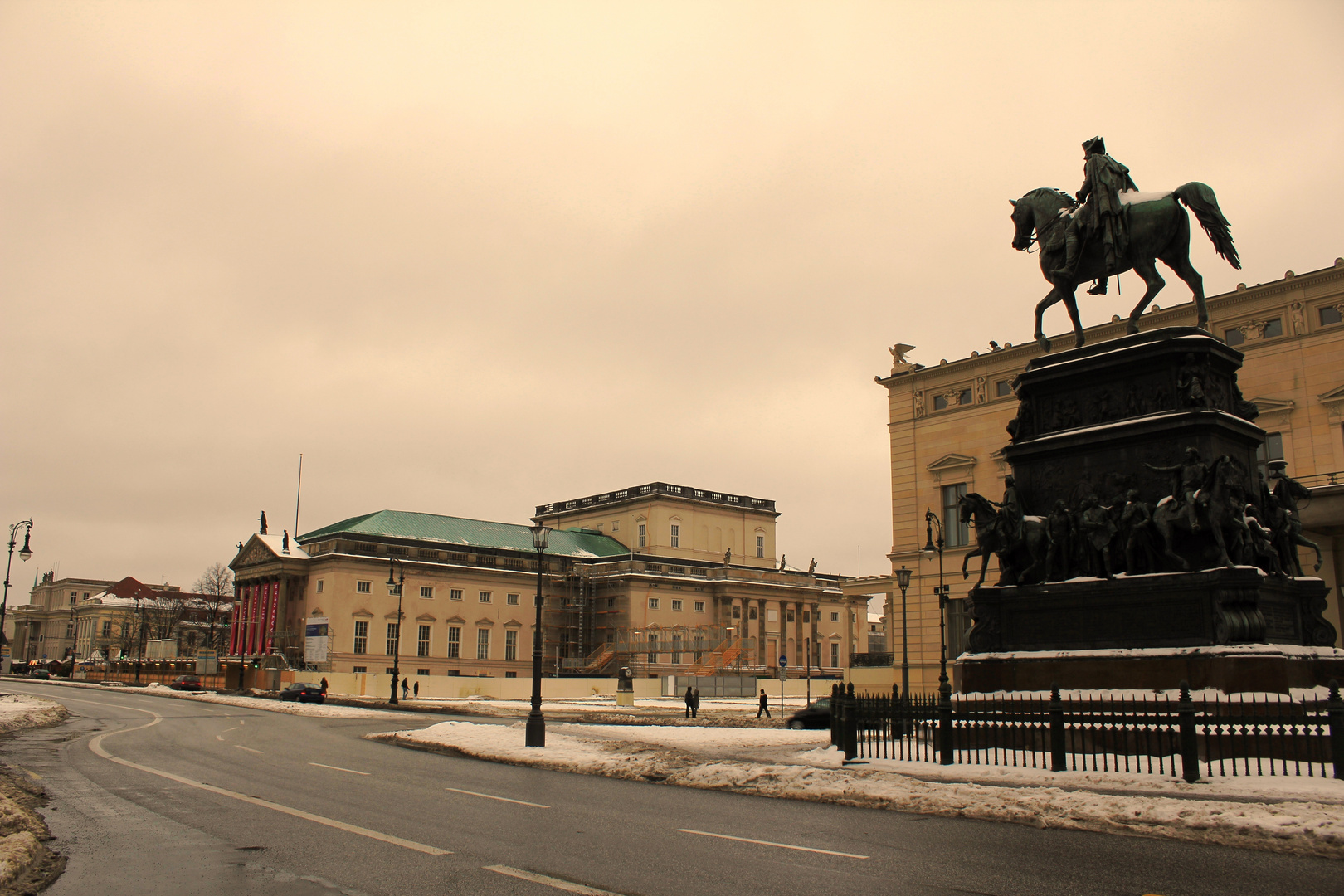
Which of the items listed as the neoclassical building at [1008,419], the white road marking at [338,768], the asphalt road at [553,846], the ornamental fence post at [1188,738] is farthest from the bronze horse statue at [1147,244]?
the neoclassical building at [1008,419]

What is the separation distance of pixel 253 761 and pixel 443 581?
2997 inches

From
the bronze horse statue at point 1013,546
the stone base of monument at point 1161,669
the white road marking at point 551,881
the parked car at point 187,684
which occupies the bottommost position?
the parked car at point 187,684

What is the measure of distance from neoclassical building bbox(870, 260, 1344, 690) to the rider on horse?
2095 centimetres

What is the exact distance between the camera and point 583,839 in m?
11.1

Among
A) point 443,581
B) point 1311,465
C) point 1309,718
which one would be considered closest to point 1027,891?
point 1309,718

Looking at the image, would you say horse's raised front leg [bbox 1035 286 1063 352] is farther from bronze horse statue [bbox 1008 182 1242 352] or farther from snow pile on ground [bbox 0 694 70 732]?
snow pile on ground [bbox 0 694 70 732]

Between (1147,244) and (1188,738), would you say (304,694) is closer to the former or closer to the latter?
(1147,244)

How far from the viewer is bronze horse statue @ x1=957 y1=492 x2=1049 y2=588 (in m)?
17.6

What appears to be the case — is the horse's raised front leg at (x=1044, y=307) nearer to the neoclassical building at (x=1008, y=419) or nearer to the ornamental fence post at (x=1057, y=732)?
the ornamental fence post at (x=1057, y=732)

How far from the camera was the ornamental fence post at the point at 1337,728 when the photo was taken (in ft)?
41.2

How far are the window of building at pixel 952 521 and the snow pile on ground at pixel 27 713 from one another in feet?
130

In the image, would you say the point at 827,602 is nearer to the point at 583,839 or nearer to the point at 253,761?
the point at 253,761

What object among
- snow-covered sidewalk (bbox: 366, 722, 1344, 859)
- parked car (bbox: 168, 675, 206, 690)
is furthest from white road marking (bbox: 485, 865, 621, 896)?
parked car (bbox: 168, 675, 206, 690)

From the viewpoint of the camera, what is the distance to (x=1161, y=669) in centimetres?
1519
